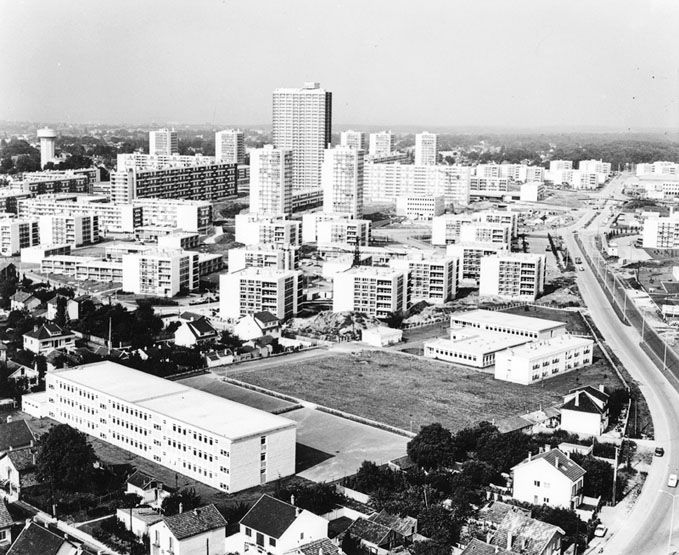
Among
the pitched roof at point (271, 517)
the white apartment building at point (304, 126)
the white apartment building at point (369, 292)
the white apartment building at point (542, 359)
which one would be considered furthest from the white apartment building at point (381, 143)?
the pitched roof at point (271, 517)

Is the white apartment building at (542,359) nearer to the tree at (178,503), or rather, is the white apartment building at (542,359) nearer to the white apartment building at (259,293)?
the white apartment building at (259,293)

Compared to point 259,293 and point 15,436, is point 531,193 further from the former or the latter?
point 15,436

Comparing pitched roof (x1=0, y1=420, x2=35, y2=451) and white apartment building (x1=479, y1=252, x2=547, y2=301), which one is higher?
white apartment building (x1=479, y1=252, x2=547, y2=301)

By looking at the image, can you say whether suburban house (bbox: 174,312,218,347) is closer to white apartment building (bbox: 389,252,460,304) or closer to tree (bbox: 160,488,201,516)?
white apartment building (bbox: 389,252,460,304)

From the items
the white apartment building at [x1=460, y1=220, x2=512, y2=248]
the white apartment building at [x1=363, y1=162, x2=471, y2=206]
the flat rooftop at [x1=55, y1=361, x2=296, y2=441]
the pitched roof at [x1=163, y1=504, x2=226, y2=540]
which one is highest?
the white apartment building at [x1=363, y1=162, x2=471, y2=206]

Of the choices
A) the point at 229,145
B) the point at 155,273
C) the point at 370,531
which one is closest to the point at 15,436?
the point at 370,531

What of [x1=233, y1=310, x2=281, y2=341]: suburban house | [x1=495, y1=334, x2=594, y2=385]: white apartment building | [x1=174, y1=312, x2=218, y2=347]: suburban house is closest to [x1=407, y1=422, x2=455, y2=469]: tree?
[x1=495, y1=334, x2=594, y2=385]: white apartment building

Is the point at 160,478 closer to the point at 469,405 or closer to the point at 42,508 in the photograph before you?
the point at 42,508
